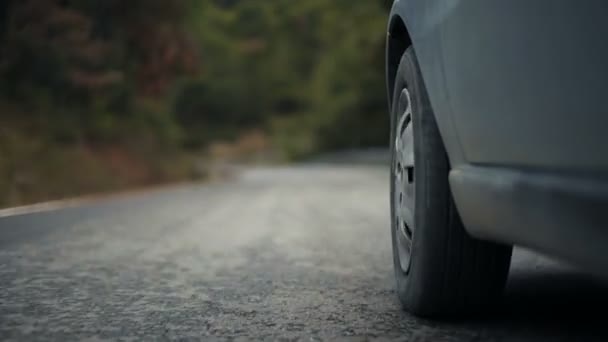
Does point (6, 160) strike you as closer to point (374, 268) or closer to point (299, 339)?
point (374, 268)

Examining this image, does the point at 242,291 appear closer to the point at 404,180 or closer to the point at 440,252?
the point at 404,180

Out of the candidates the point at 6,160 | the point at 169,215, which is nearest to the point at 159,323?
the point at 169,215

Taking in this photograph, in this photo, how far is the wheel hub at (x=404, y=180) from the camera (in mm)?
2613

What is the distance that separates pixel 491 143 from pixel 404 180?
698mm

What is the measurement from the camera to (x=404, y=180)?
271 cm

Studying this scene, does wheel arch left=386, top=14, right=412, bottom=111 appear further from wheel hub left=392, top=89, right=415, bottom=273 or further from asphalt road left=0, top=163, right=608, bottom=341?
asphalt road left=0, top=163, right=608, bottom=341

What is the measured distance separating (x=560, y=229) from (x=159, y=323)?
4.99 ft

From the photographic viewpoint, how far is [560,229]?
5.42ft

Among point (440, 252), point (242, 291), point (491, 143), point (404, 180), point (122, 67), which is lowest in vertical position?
point (242, 291)

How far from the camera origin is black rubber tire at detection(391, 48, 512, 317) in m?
2.37

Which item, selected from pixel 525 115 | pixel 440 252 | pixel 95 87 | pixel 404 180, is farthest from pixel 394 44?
pixel 95 87

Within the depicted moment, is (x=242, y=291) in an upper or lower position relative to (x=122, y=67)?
lower

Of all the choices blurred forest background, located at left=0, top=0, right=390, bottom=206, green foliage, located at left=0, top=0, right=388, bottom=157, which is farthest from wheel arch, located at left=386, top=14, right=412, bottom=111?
green foliage, located at left=0, top=0, right=388, bottom=157

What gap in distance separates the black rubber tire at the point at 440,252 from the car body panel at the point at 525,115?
10 centimetres
